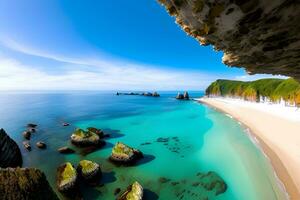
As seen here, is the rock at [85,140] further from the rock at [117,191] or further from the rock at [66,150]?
the rock at [117,191]

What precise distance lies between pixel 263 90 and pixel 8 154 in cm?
10171

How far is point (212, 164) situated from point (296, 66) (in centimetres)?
1794

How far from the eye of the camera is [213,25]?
535 centimetres

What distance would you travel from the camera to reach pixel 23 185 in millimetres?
10062

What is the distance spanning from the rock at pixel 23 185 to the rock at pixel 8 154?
14.8 m

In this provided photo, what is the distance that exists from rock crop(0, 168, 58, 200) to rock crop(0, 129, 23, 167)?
1484cm

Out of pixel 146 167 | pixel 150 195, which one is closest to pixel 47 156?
pixel 146 167

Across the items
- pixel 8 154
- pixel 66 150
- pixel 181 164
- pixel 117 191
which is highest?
pixel 8 154

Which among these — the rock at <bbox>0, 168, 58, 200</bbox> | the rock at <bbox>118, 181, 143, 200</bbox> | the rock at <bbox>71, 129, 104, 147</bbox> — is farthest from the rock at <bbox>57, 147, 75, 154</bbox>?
Answer: the rock at <bbox>0, 168, 58, 200</bbox>

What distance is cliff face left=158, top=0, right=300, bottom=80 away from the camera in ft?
14.0

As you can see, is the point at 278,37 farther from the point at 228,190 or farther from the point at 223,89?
the point at 223,89

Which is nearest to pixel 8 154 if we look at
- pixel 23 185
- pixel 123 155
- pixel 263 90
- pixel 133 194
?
pixel 123 155

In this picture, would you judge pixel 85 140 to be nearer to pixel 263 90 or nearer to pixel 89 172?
pixel 89 172

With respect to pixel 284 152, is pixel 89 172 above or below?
below
